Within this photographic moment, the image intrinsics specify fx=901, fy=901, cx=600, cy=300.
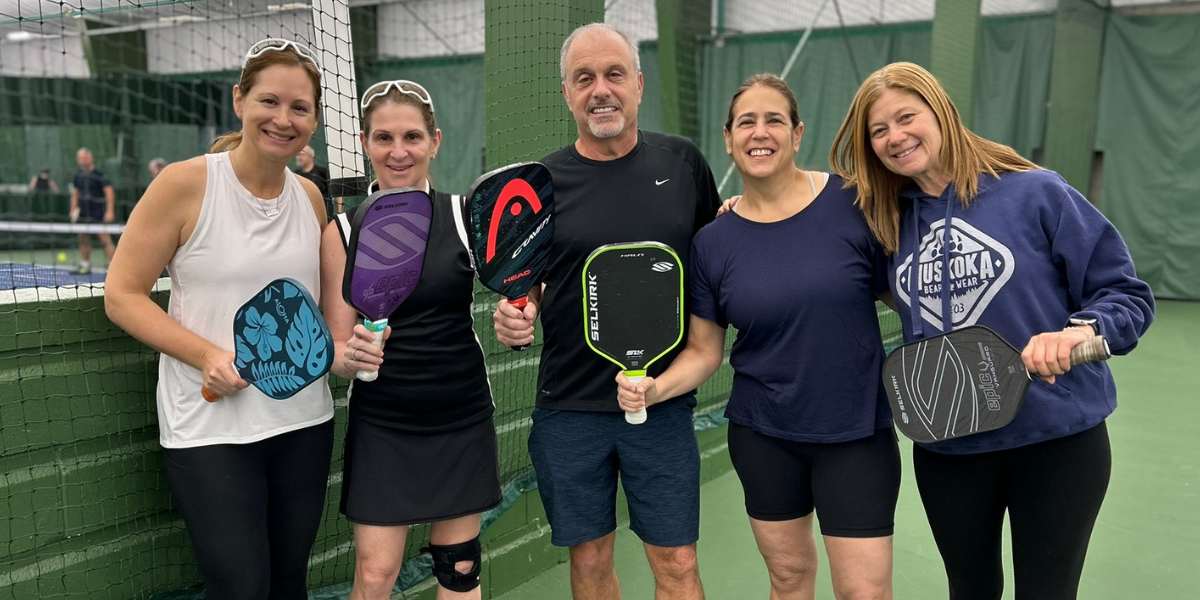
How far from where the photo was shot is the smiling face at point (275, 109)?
6.34ft

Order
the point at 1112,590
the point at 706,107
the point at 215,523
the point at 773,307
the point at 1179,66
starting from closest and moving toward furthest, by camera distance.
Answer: the point at 215,523 → the point at 773,307 → the point at 1112,590 → the point at 1179,66 → the point at 706,107

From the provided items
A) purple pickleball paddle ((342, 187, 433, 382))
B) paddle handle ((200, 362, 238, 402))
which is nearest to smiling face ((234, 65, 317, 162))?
purple pickleball paddle ((342, 187, 433, 382))

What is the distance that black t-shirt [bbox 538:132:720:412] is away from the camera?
7.46 ft

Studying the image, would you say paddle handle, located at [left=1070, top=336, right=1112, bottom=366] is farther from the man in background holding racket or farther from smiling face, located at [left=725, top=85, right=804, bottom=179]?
the man in background holding racket

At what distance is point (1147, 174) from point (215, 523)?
1201cm

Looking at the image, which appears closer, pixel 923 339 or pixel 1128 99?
pixel 923 339

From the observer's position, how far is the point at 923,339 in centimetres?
196

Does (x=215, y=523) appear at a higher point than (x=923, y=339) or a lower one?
lower

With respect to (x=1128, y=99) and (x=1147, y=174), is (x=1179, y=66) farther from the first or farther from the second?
(x=1147, y=174)

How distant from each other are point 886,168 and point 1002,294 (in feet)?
1.28

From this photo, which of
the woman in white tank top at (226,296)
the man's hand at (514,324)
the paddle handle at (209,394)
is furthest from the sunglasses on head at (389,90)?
the paddle handle at (209,394)

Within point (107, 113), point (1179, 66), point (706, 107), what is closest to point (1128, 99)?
point (1179, 66)

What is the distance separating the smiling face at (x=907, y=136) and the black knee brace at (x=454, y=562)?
138 centimetres

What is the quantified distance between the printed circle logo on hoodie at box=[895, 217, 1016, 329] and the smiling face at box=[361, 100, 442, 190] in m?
1.13
